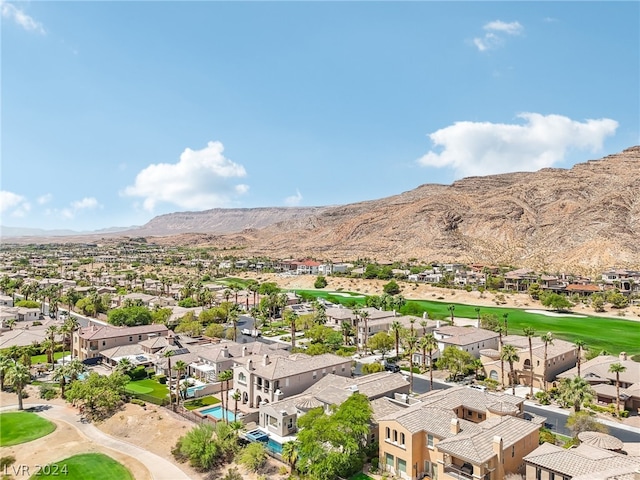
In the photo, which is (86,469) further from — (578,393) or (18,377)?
(578,393)

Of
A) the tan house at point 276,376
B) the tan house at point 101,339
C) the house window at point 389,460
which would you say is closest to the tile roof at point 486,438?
the house window at point 389,460

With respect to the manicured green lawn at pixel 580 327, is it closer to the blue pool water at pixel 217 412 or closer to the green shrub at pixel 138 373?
the blue pool water at pixel 217 412

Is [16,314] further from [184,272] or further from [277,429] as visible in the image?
[184,272]

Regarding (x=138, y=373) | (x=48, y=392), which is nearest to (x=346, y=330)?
(x=138, y=373)

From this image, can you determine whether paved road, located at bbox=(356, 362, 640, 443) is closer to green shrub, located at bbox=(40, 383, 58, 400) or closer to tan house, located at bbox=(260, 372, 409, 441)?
tan house, located at bbox=(260, 372, 409, 441)

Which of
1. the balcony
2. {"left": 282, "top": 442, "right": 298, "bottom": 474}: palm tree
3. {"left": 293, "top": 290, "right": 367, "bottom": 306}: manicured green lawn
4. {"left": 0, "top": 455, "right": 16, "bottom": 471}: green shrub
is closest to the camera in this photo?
the balcony

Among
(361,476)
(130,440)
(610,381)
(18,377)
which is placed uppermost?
(18,377)

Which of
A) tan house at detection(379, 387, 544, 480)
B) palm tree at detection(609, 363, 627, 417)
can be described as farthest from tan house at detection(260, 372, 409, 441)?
palm tree at detection(609, 363, 627, 417)
